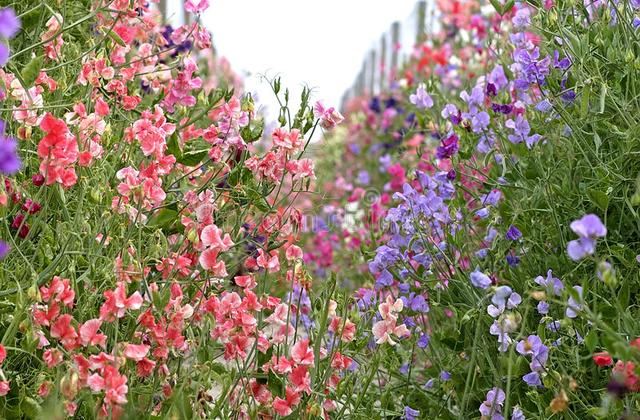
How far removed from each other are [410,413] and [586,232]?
92 cm

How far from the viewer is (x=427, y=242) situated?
2018 mm

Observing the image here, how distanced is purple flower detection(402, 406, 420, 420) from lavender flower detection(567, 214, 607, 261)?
2.89 feet

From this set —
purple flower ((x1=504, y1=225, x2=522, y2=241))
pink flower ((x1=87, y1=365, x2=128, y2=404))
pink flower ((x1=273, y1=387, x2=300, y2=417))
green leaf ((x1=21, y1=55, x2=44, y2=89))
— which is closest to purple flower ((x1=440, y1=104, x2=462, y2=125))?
purple flower ((x1=504, y1=225, x2=522, y2=241))

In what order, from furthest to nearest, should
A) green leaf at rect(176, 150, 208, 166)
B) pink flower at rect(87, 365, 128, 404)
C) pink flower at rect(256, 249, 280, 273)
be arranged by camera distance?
green leaf at rect(176, 150, 208, 166)
pink flower at rect(256, 249, 280, 273)
pink flower at rect(87, 365, 128, 404)

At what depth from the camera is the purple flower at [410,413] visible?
1.92m

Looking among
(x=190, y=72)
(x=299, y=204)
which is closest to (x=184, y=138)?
(x=190, y=72)

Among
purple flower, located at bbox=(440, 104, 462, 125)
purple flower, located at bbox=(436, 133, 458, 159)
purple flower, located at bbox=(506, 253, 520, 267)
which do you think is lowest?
purple flower, located at bbox=(506, 253, 520, 267)

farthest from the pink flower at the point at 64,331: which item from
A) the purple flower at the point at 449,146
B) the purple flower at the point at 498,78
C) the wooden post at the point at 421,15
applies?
the wooden post at the point at 421,15

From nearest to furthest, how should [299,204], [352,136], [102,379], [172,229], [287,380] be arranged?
[102,379] < [287,380] < [172,229] < [299,204] < [352,136]

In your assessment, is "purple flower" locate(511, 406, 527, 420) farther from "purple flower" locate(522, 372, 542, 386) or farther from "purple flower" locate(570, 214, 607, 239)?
"purple flower" locate(570, 214, 607, 239)

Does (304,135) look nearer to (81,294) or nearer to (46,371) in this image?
(81,294)

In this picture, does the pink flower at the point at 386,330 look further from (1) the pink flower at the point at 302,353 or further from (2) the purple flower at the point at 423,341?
(2) the purple flower at the point at 423,341

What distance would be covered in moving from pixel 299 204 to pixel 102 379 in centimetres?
467

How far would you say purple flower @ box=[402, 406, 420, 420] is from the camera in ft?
6.31
